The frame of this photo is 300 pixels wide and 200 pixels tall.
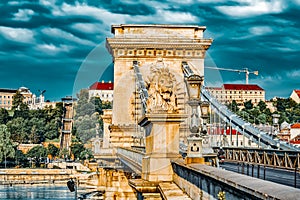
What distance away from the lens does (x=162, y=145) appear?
13.6 metres

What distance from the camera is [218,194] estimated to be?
8.20m

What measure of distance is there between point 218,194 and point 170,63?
102ft

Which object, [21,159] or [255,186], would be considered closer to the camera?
[255,186]

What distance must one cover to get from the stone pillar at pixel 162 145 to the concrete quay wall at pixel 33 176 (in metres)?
78.3

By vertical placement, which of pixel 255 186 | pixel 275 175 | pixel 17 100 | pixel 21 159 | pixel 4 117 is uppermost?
pixel 17 100

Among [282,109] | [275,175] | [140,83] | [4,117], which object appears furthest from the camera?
[4,117]

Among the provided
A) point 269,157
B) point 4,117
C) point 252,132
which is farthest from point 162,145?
point 4,117

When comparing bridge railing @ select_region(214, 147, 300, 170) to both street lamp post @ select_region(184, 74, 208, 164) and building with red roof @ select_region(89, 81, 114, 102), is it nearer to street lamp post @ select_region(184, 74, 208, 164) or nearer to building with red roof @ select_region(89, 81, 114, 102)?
street lamp post @ select_region(184, 74, 208, 164)

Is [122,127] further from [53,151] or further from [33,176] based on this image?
[53,151]

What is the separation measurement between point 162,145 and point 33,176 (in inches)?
3292

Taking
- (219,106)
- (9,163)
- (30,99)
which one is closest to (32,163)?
(9,163)

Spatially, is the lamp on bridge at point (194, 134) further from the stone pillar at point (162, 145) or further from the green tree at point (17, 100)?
the green tree at point (17, 100)

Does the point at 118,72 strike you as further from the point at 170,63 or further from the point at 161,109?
the point at 161,109

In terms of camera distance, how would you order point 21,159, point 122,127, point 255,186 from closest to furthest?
point 255,186
point 122,127
point 21,159
